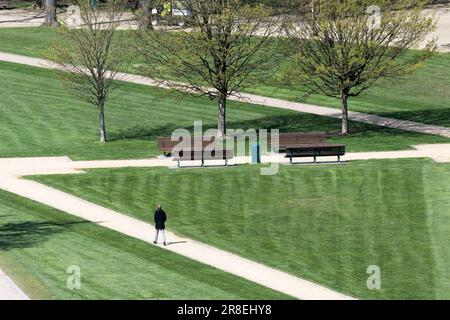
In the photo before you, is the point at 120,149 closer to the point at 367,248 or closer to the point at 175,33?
the point at 175,33

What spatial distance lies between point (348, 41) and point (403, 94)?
42.1ft

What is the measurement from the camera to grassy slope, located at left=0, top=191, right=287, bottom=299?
3309 centimetres

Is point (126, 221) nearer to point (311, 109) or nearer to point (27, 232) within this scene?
point (27, 232)

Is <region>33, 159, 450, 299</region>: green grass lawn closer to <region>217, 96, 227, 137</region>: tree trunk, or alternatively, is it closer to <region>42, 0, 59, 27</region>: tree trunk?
<region>217, 96, 227, 137</region>: tree trunk

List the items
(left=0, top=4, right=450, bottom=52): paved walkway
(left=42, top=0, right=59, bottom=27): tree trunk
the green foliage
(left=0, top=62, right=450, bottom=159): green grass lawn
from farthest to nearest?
(left=42, top=0, right=59, bottom=27): tree trunk, (left=0, top=4, right=450, bottom=52): paved walkway, the green foliage, (left=0, top=62, right=450, bottom=159): green grass lawn

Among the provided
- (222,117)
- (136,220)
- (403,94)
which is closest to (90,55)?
(222,117)

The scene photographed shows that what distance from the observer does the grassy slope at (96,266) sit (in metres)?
33.1

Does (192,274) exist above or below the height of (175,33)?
below

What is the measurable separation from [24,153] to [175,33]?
9392 mm

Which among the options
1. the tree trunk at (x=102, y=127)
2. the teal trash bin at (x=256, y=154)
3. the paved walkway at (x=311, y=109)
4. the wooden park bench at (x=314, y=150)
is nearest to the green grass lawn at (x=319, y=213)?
the wooden park bench at (x=314, y=150)

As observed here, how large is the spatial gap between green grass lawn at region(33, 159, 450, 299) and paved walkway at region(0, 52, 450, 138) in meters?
8.73

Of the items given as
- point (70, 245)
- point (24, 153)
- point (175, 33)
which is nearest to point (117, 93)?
point (175, 33)

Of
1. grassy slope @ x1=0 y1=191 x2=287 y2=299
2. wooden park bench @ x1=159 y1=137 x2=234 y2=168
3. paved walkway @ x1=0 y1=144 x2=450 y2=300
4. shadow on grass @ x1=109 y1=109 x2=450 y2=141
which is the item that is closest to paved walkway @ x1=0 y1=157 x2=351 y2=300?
Result: paved walkway @ x1=0 y1=144 x2=450 y2=300

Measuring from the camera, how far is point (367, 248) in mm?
38500
